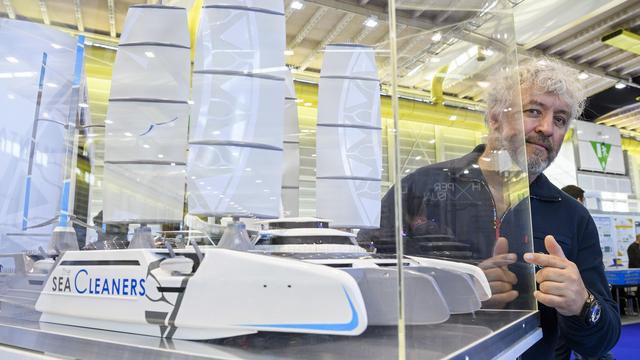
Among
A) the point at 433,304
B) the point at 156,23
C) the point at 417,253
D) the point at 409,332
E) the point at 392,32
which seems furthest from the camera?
the point at 156,23

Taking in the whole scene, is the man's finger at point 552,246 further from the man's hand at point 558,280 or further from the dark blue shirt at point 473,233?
the dark blue shirt at point 473,233

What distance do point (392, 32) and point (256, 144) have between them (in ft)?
5.07

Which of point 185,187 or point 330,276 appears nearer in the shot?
point 330,276

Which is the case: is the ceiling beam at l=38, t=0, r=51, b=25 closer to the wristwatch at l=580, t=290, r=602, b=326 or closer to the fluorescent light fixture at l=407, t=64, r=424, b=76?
the fluorescent light fixture at l=407, t=64, r=424, b=76

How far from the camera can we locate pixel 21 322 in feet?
4.77

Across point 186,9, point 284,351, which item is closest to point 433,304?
point 284,351

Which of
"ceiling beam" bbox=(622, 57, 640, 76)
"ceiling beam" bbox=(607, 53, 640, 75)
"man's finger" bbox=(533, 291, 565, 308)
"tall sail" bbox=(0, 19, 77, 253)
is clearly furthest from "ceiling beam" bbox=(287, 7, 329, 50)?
"ceiling beam" bbox=(622, 57, 640, 76)

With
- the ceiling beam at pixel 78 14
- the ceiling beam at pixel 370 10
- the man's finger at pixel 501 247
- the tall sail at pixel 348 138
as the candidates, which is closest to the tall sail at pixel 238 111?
the tall sail at pixel 348 138

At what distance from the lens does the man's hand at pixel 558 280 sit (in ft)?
4.24

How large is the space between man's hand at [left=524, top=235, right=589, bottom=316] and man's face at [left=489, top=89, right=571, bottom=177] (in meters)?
0.42

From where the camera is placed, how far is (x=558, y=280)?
51.3 inches

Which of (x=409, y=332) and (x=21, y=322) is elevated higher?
(x=409, y=332)

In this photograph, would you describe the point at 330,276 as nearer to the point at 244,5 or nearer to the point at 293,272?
the point at 293,272

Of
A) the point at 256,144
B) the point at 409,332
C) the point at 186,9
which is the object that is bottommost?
the point at 409,332
